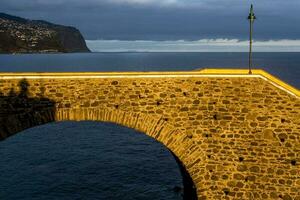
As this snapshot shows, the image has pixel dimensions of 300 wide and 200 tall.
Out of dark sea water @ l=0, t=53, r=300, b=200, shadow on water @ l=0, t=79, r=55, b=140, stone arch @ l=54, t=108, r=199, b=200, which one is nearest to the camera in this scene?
shadow on water @ l=0, t=79, r=55, b=140

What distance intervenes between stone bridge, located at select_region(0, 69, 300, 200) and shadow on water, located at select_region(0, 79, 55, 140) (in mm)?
37

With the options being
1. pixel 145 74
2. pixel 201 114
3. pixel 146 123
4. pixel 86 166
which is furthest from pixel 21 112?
pixel 86 166

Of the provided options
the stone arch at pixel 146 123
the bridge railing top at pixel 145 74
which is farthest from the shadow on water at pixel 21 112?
the bridge railing top at pixel 145 74

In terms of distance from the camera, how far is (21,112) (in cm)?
1474

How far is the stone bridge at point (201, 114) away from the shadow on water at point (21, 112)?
0.04 meters

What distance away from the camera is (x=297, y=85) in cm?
8181

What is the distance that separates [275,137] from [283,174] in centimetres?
147

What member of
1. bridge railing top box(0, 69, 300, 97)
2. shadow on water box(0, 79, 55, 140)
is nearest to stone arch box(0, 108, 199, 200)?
shadow on water box(0, 79, 55, 140)

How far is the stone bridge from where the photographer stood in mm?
14758

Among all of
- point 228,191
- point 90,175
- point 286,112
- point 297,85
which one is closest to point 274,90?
point 286,112

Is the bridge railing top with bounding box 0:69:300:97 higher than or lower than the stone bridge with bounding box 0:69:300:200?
higher

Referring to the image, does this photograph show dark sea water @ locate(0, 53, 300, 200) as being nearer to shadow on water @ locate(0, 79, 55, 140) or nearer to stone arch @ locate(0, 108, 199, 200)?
stone arch @ locate(0, 108, 199, 200)

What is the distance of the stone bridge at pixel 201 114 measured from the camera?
14758 mm

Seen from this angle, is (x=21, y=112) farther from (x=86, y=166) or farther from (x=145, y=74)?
(x=86, y=166)
